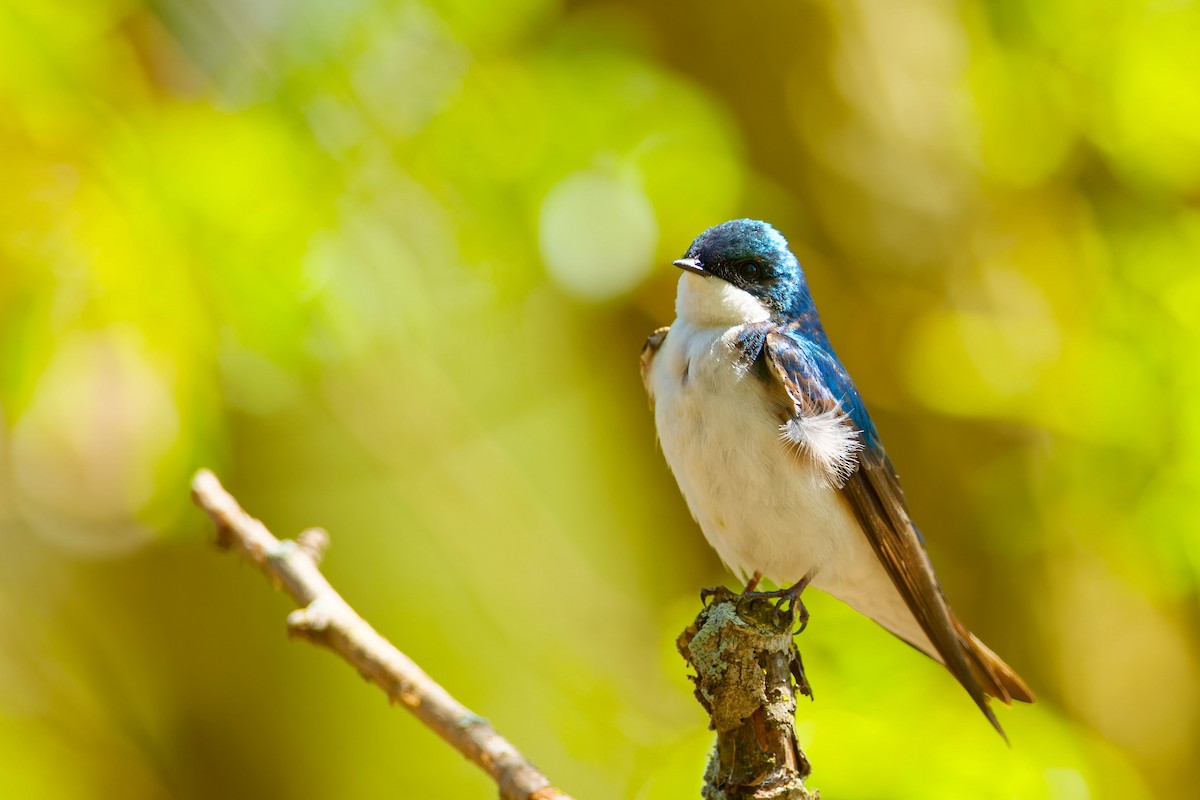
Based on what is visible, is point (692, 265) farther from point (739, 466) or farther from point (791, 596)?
point (791, 596)

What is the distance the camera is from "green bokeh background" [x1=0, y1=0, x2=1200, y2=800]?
118 inches

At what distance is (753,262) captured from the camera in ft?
9.52

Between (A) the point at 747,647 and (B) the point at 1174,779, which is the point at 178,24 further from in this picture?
(B) the point at 1174,779

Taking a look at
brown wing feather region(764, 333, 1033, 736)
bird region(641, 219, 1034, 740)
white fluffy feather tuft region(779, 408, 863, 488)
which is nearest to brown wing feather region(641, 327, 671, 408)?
bird region(641, 219, 1034, 740)

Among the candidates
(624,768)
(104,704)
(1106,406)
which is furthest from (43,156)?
(1106,406)

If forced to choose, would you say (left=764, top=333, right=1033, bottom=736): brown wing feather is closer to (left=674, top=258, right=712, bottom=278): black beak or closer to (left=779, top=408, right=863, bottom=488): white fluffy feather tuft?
(left=779, top=408, right=863, bottom=488): white fluffy feather tuft

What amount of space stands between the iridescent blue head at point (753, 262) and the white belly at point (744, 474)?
0.18 meters

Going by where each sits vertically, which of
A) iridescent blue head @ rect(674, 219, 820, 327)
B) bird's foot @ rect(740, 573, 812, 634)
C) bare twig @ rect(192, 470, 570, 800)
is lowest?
bare twig @ rect(192, 470, 570, 800)

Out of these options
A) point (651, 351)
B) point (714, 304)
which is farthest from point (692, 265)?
point (651, 351)

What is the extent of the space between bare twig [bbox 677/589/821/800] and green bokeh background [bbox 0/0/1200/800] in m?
0.73

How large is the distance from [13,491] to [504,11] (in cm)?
247

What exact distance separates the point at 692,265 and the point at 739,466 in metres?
0.52

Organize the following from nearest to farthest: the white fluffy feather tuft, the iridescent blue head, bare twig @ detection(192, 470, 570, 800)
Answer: bare twig @ detection(192, 470, 570, 800), the white fluffy feather tuft, the iridescent blue head

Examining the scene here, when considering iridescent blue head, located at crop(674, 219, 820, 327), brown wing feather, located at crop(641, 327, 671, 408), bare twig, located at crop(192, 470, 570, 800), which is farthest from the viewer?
brown wing feather, located at crop(641, 327, 671, 408)
